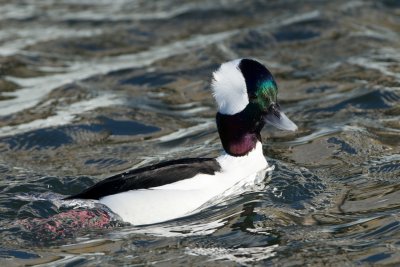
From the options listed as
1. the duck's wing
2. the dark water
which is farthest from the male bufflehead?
the dark water

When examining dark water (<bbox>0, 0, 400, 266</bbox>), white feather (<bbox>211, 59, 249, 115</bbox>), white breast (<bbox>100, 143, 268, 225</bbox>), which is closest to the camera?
dark water (<bbox>0, 0, 400, 266</bbox>)

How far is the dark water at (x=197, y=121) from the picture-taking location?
294 inches

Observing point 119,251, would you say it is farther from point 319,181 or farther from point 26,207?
point 319,181

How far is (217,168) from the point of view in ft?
27.6

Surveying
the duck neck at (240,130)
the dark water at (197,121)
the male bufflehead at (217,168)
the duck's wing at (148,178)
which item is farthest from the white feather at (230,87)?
the dark water at (197,121)

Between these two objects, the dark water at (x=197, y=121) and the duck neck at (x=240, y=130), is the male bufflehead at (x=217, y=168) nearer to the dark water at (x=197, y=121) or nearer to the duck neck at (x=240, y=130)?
the duck neck at (x=240, y=130)

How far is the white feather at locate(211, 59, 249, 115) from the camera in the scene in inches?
327

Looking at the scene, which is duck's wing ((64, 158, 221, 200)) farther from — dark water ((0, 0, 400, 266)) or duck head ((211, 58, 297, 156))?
duck head ((211, 58, 297, 156))

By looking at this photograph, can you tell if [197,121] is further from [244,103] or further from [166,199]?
[166,199]

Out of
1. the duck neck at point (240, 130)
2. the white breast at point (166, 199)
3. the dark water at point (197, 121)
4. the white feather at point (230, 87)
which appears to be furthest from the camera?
the duck neck at point (240, 130)

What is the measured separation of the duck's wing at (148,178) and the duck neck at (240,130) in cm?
47

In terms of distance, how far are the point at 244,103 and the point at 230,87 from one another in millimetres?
220

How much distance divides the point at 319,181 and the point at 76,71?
Result: 6.14 metres

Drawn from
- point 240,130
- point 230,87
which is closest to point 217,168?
point 240,130
